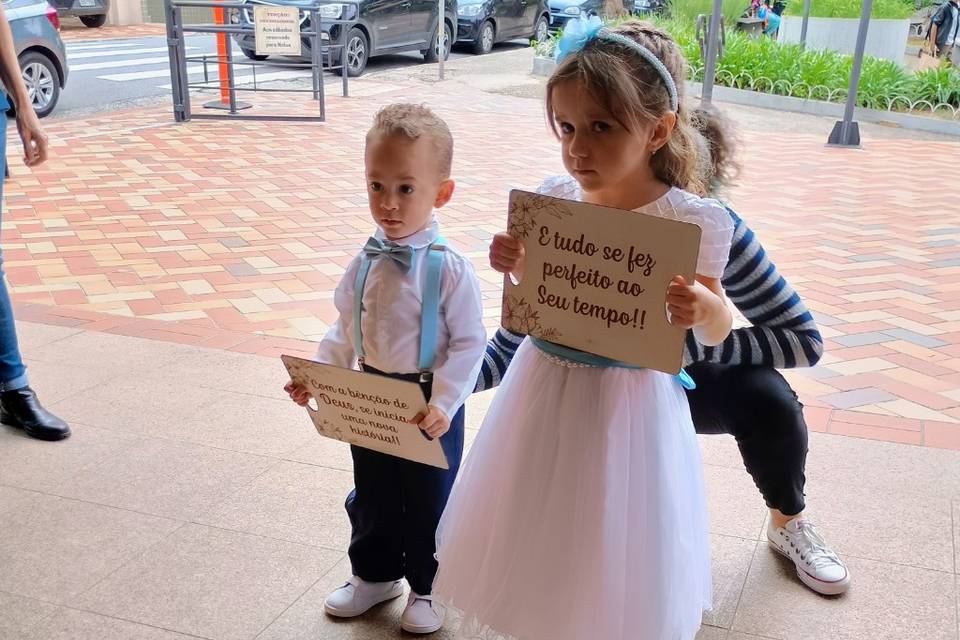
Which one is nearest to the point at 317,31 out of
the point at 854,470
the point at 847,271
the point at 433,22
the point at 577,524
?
the point at 433,22

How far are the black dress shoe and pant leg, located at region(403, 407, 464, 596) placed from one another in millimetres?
1503

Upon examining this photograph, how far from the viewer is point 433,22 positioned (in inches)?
535

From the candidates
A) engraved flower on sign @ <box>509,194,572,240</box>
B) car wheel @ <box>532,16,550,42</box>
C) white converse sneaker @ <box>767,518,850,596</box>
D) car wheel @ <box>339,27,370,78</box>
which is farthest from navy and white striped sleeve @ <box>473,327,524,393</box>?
car wheel @ <box>532,16,550,42</box>

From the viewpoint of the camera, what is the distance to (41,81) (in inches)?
350

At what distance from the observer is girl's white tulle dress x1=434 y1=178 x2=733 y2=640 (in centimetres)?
171

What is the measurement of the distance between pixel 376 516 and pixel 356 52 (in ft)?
35.9

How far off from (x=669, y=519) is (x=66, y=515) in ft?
5.71

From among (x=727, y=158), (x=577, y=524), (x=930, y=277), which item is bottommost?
(x=930, y=277)

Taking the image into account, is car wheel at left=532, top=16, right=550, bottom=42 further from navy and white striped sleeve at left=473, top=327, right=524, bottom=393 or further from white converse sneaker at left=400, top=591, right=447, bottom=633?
white converse sneaker at left=400, top=591, right=447, bottom=633

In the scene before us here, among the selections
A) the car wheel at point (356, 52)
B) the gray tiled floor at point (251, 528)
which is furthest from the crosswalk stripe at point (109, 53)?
the gray tiled floor at point (251, 528)

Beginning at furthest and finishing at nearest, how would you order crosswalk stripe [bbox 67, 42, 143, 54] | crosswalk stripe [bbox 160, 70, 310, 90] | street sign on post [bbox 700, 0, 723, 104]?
crosswalk stripe [bbox 67, 42, 143, 54] < crosswalk stripe [bbox 160, 70, 310, 90] < street sign on post [bbox 700, 0, 723, 104]

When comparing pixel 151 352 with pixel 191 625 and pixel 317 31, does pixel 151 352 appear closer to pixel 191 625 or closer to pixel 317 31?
pixel 191 625

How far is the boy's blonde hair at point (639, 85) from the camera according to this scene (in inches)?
64.4

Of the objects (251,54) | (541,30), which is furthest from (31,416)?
(541,30)
